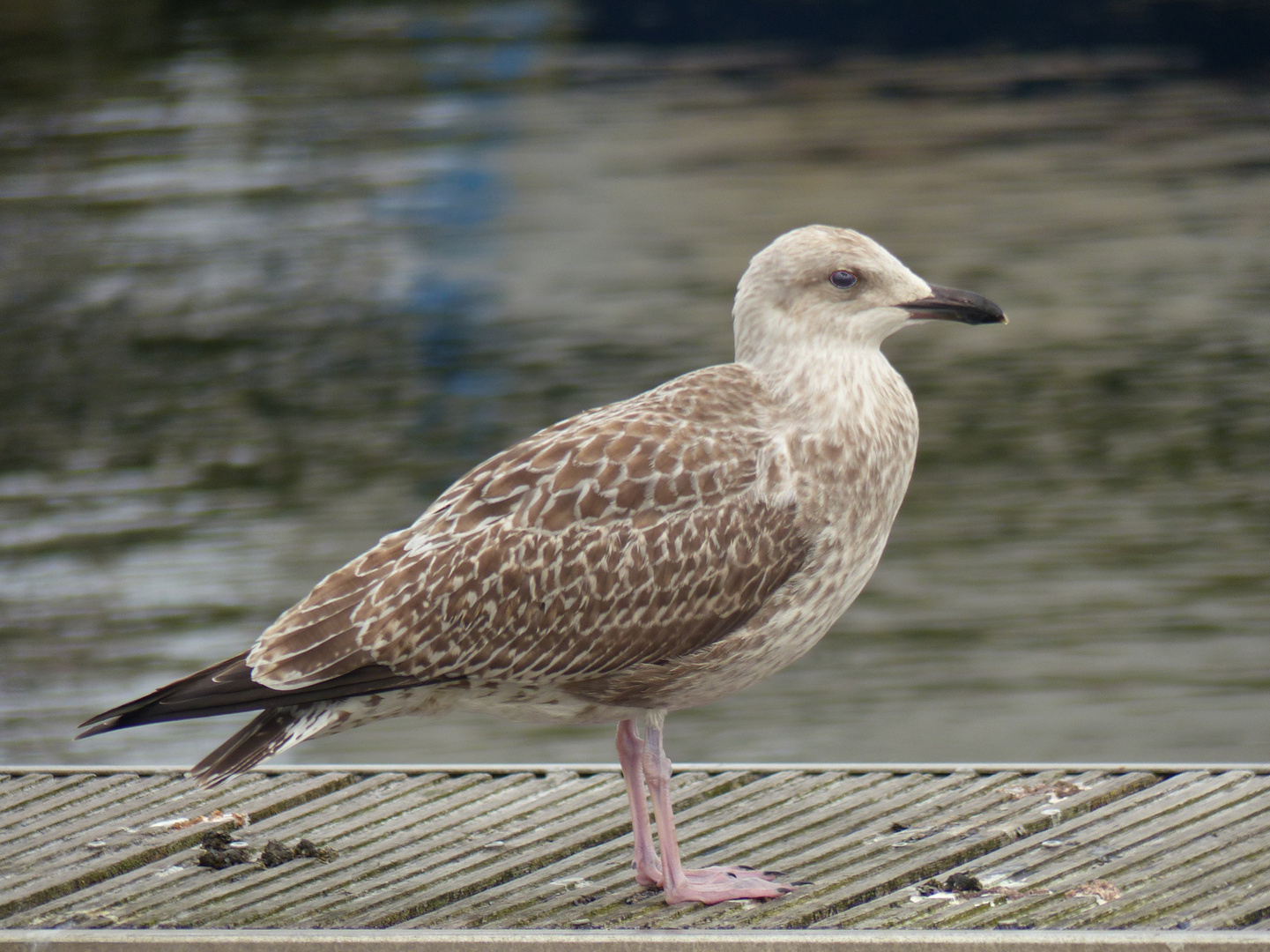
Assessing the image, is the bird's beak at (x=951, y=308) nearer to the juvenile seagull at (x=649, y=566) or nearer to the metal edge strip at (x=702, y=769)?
the juvenile seagull at (x=649, y=566)

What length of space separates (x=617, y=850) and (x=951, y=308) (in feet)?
5.94

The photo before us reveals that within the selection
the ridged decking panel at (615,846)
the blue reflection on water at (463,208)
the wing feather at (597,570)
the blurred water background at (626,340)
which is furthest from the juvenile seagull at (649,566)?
the blue reflection on water at (463,208)

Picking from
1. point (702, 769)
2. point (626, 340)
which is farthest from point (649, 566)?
point (626, 340)

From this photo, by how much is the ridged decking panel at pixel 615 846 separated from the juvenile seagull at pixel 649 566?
0.92ft

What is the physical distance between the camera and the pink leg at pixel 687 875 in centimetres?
493

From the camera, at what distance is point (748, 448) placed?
197 inches

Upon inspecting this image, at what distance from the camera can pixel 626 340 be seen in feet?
55.8

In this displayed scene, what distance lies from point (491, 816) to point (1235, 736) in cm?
491

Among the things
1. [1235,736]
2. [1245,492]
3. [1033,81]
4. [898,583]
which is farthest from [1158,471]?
[1033,81]

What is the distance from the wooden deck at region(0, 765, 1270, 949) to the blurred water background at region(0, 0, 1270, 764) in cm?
322

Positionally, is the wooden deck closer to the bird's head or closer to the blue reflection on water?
the bird's head

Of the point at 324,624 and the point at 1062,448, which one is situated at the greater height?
the point at 324,624

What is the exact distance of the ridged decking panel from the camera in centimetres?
484

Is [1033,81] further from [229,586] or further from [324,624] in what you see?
[324,624]
